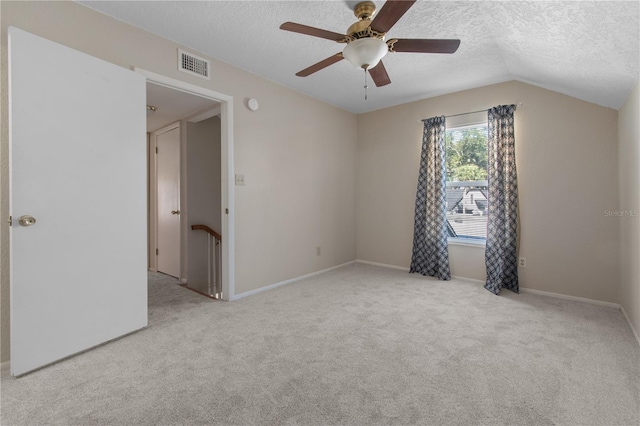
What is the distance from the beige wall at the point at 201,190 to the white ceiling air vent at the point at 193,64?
1283 mm

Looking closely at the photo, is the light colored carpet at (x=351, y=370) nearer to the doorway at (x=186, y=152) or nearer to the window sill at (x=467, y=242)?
the doorway at (x=186, y=152)

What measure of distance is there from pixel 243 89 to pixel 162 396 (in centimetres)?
290

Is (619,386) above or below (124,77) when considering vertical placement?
below

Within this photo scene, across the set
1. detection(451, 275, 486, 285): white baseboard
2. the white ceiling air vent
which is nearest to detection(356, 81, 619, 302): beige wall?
detection(451, 275, 486, 285): white baseboard

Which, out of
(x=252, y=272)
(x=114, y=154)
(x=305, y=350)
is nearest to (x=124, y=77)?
(x=114, y=154)

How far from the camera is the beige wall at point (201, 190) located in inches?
160

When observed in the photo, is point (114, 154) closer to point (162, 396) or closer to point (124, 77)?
point (124, 77)

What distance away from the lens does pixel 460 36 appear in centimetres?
251

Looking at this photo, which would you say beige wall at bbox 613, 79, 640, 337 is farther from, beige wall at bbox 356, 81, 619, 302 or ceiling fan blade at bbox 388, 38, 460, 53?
ceiling fan blade at bbox 388, 38, 460, 53

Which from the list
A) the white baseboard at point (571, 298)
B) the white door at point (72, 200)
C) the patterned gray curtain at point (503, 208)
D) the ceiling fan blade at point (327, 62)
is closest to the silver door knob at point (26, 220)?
the white door at point (72, 200)

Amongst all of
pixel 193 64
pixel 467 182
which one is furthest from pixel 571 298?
pixel 193 64

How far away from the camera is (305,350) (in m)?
2.09

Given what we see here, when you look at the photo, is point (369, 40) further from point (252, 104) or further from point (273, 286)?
point (273, 286)

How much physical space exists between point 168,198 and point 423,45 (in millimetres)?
3945
